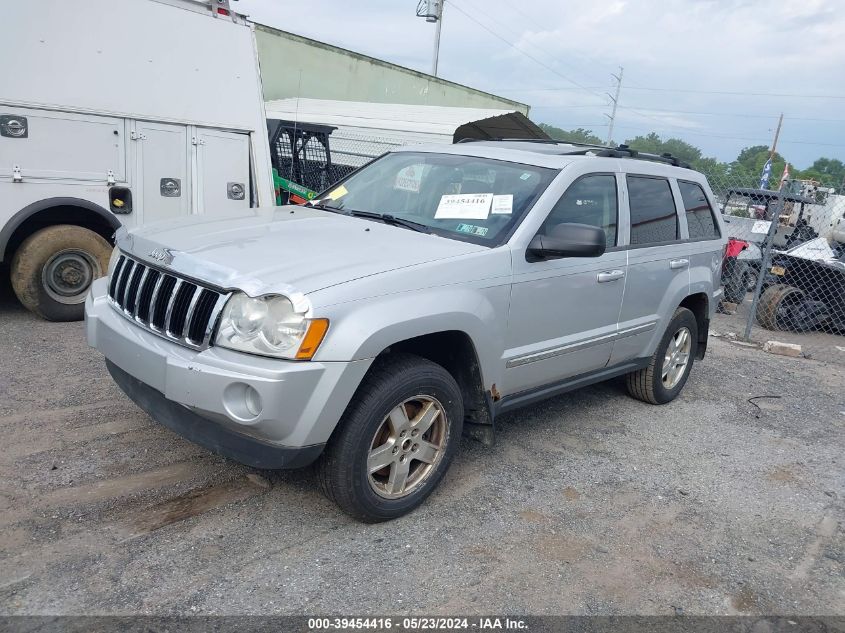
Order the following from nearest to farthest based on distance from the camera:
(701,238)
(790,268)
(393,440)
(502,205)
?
1. (393,440)
2. (502,205)
3. (701,238)
4. (790,268)

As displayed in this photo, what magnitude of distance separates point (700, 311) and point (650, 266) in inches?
49.1

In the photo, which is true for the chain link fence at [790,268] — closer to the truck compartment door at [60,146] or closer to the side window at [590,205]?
the side window at [590,205]

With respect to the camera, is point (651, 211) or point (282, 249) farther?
point (651, 211)

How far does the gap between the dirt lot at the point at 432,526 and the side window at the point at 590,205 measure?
148 cm

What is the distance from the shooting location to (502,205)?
12.7 feet

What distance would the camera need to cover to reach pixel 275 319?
111 inches

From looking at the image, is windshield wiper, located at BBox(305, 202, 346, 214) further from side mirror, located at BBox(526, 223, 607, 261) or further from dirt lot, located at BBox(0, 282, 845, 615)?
dirt lot, located at BBox(0, 282, 845, 615)

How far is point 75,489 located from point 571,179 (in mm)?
3162

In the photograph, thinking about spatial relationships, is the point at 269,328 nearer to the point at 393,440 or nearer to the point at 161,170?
the point at 393,440

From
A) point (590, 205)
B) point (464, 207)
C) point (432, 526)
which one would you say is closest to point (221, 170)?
point (464, 207)

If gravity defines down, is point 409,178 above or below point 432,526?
above

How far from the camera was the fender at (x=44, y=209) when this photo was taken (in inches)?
222

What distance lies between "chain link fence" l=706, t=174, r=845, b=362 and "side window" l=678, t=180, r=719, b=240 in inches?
132

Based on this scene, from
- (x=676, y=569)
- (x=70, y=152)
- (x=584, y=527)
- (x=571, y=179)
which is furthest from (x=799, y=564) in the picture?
(x=70, y=152)
